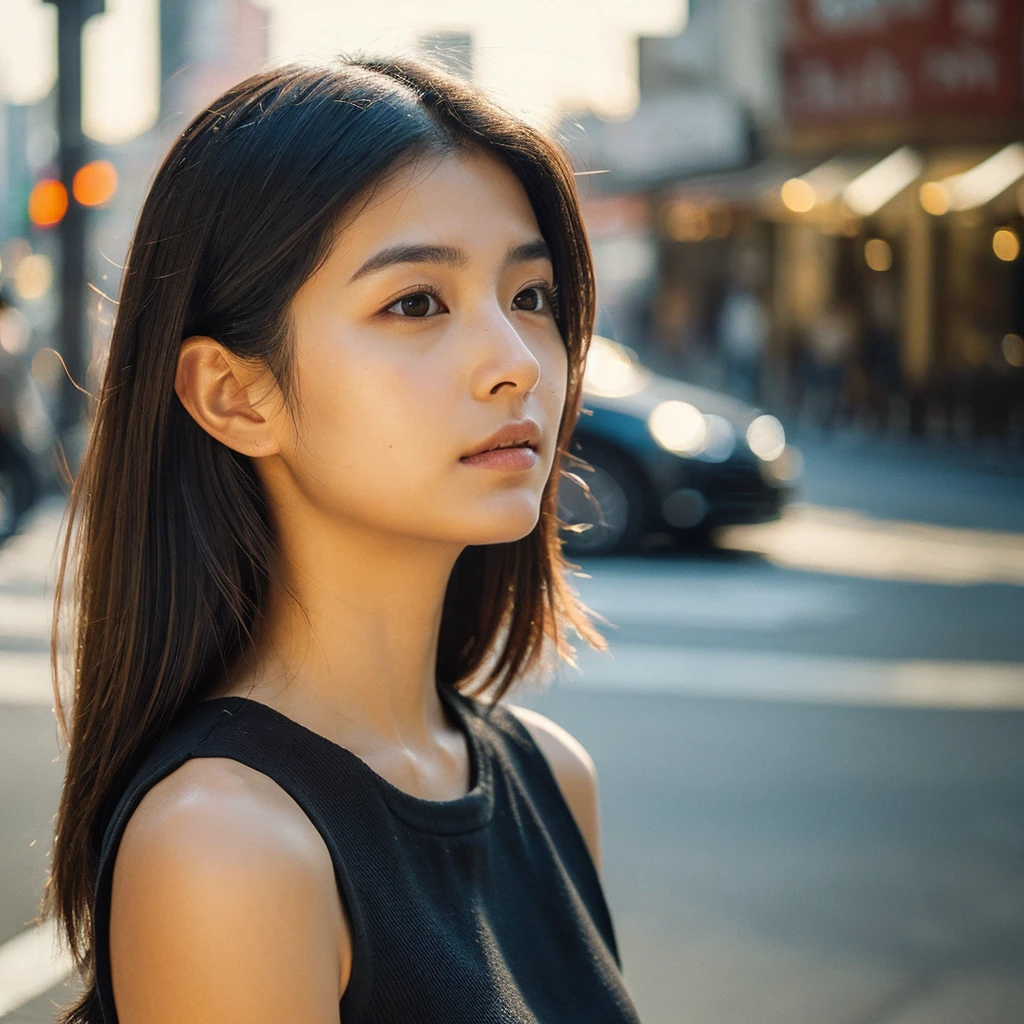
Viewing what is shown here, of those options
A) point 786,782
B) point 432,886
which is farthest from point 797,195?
point 432,886

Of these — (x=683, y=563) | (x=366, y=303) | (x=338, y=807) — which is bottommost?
(x=683, y=563)

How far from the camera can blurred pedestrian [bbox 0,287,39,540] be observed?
10.0 metres

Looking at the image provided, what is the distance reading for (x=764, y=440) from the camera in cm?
1026

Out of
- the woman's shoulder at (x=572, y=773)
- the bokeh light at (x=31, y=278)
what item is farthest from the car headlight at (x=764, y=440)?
the bokeh light at (x=31, y=278)

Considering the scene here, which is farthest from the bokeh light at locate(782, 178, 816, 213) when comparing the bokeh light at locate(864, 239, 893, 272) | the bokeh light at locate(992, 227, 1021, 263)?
the bokeh light at locate(992, 227, 1021, 263)

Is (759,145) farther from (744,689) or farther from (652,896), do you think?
(652,896)

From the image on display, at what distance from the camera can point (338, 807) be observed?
136 centimetres

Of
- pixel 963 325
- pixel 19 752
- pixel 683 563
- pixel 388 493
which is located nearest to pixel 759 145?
pixel 963 325

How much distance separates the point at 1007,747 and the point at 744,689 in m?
1.25

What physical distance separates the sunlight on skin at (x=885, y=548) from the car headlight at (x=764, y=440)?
1.52ft

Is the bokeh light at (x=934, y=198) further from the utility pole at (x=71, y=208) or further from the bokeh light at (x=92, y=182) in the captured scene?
the utility pole at (x=71, y=208)

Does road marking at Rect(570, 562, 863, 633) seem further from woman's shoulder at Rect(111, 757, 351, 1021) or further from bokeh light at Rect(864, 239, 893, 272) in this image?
bokeh light at Rect(864, 239, 893, 272)

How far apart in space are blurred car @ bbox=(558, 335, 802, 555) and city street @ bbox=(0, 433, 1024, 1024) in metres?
0.31

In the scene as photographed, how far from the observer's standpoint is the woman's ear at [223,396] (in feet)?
5.03
